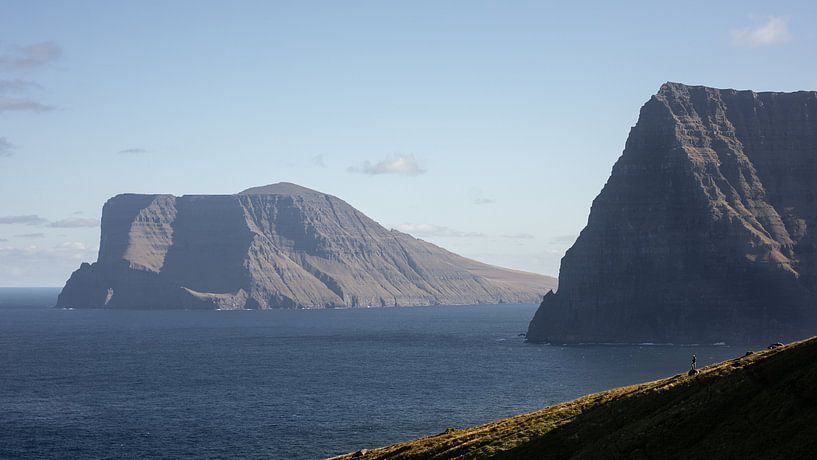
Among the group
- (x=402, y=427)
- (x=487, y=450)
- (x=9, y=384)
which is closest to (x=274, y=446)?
(x=402, y=427)

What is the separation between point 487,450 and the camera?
6862cm

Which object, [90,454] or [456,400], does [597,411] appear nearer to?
[90,454]

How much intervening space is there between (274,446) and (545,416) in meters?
58.2

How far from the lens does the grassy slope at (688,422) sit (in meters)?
50.5

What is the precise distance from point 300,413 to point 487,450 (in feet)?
295

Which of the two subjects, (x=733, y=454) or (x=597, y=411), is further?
(x=597, y=411)

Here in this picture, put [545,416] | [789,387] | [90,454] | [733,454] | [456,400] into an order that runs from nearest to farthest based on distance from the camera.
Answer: [733,454] → [789,387] → [545,416] → [90,454] → [456,400]

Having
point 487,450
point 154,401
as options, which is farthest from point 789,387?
point 154,401

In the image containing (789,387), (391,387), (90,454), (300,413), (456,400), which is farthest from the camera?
(391,387)

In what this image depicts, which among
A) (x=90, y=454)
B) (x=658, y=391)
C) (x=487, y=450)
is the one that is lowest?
(x=90, y=454)

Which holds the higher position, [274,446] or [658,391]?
[658,391]

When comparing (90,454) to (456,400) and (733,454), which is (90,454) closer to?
(456,400)

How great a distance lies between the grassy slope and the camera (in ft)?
166

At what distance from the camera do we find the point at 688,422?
56.6m
